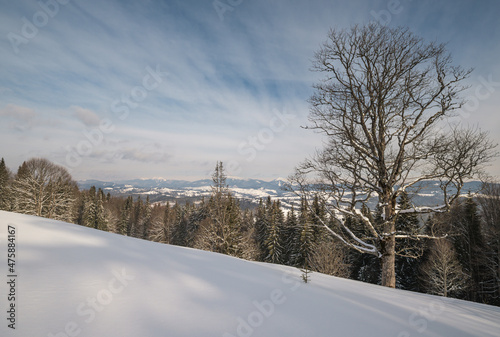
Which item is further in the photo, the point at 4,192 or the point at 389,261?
the point at 4,192

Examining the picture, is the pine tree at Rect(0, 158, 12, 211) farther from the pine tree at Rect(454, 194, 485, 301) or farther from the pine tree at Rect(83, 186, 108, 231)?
the pine tree at Rect(454, 194, 485, 301)

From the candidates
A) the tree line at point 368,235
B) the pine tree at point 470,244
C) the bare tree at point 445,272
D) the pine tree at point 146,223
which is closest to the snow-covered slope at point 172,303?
the tree line at point 368,235

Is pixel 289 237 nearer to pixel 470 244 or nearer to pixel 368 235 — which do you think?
pixel 368 235

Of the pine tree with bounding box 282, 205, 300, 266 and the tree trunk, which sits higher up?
the tree trunk

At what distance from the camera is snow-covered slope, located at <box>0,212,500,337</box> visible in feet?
5.65

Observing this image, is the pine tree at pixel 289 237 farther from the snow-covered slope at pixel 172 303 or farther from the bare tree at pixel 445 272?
the snow-covered slope at pixel 172 303

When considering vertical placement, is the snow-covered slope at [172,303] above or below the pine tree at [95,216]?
above

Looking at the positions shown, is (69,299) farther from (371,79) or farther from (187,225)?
(187,225)

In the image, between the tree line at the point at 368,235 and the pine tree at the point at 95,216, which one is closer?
the tree line at the point at 368,235

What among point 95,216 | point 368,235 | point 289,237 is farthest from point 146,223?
point 368,235

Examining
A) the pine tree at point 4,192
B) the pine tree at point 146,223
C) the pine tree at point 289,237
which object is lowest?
the pine tree at point 146,223

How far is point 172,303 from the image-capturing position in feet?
7.14

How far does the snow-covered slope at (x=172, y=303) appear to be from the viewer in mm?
1724

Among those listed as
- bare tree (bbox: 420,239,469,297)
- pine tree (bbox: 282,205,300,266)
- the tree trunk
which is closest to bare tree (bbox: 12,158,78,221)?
the tree trunk
